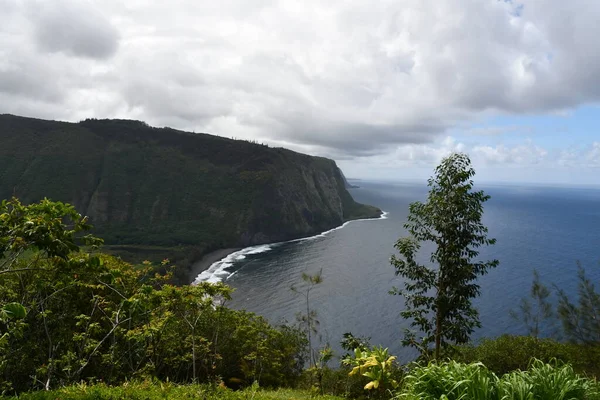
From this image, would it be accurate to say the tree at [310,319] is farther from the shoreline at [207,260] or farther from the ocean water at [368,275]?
the shoreline at [207,260]

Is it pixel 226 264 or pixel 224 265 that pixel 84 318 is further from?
pixel 226 264

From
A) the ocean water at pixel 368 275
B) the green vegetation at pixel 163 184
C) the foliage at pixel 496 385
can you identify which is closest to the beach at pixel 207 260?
the green vegetation at pixel 163 184

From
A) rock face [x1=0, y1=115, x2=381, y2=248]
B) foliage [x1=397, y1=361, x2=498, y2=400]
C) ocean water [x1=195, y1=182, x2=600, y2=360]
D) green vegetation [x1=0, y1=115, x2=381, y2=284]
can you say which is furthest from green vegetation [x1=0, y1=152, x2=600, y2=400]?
rock face [x1=0, y1=115, x2=381, y2=248]

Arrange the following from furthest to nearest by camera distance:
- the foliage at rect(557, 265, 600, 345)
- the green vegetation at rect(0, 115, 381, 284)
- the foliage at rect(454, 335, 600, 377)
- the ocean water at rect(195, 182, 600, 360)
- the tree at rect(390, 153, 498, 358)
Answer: the green vegetation at rect(0, 115, 381, 284), the ocean water at rect(195, 182, 600, 360), the foliage at rect(557, 265, 600, 345), the foliage at rect(454, 335, 600, 377), the tree at rect(390, 153, 498, 358)

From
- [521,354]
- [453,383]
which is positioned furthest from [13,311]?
[521,354]

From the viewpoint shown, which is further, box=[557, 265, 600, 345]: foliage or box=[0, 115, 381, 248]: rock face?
box=[0, 115, 381, 248]: rock face

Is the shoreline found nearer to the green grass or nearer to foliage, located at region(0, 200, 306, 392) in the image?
foliage, located at region(0, 200, 306, 392)

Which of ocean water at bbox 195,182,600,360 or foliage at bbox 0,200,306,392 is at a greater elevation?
foliage at bbox 0,200,306,392
